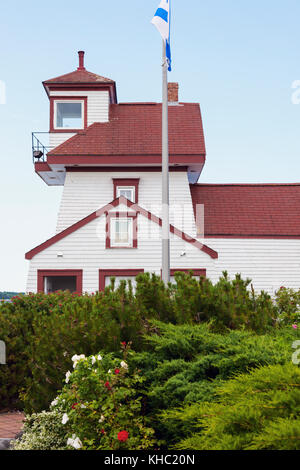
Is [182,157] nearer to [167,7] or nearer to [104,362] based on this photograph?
[167,7]

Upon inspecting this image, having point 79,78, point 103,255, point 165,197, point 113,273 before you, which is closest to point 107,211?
point 103,255

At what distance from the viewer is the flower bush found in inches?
208

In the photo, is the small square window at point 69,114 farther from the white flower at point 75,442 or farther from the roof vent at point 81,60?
the white flower at point 75,442

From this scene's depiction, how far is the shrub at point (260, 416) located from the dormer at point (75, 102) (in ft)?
73.6

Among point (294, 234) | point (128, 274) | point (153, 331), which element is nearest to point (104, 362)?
point (153, 331)

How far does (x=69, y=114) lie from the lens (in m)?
26.1

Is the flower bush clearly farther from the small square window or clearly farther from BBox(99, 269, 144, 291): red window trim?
the small square window

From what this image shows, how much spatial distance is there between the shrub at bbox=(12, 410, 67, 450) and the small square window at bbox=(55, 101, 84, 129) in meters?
20.9

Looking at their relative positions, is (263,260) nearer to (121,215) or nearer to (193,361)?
(121,215)

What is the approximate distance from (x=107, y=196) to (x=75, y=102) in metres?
5.72

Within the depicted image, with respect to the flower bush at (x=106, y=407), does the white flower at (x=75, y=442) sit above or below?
below

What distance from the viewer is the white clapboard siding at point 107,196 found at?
926 inches

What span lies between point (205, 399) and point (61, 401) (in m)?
1.96

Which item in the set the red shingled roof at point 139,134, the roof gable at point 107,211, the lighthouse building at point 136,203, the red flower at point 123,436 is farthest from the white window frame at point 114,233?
the red flower at point 123,436
